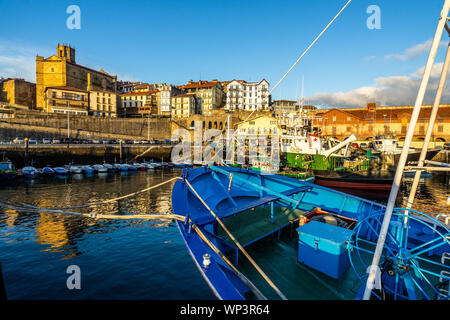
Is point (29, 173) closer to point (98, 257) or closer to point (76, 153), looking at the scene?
point (76, 153)

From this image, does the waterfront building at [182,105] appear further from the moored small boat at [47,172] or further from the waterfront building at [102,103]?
the moored small boat at [47,172]

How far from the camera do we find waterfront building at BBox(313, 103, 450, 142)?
209 feet

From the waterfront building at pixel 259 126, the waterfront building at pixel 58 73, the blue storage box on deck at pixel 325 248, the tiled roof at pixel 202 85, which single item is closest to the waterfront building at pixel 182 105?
the tiled roof at pixel 202 85

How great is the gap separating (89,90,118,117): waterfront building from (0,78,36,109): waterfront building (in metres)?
24.8

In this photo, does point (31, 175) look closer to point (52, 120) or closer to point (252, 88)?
point (52, 120)

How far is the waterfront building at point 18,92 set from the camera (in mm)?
83062

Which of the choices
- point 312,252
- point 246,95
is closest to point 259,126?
point 246,95

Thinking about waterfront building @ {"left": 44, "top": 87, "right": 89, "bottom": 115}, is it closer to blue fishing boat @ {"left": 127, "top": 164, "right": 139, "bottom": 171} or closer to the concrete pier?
the concrete pier

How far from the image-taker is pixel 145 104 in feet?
309

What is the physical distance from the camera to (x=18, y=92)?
275ft

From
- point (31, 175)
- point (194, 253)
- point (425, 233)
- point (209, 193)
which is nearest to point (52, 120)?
point (31, 175)

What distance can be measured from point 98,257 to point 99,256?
0.12 m

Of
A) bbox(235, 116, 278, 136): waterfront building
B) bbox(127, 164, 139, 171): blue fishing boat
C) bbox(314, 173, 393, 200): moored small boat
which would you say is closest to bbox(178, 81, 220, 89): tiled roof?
bbox(235, 116, 278, 136): waterfront building
